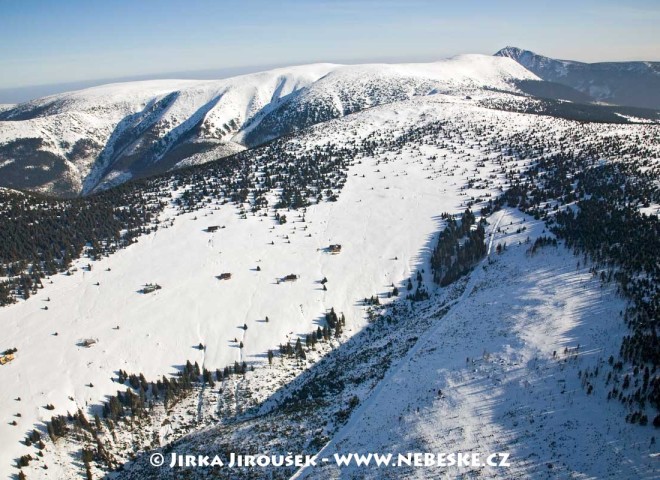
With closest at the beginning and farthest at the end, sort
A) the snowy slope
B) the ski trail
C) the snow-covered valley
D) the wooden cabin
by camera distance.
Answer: the snowy slope → the snow-covered valley → the ski trail → the wooden cabin

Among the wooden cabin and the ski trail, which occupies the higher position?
the ski trail

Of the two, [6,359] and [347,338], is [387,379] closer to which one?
[347,338]

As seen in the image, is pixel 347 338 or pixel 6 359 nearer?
pixel 6 359

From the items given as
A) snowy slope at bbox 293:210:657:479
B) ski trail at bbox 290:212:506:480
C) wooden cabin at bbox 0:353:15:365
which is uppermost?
snowy slope at bbox 293:210:657:479

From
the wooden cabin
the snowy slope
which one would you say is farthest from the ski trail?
the wooden cabin

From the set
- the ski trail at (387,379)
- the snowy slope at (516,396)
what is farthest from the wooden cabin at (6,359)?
the snowy slope at (516,396)

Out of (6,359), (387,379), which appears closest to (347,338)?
(387,379)

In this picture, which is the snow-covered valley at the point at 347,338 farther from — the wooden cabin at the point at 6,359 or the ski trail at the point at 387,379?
the wooden cabin at the point at 6,359

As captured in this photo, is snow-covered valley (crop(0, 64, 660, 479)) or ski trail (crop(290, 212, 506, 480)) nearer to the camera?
snow-covered valley (crop(0, 64, 660, 479))

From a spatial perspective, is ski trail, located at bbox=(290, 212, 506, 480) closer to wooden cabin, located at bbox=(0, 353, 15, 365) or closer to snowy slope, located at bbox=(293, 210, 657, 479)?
snowy slope, located at bbox=(293, 210, 657, 479)

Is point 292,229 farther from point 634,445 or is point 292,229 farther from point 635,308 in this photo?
point 634,445

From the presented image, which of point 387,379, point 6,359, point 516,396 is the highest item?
point 516,396
